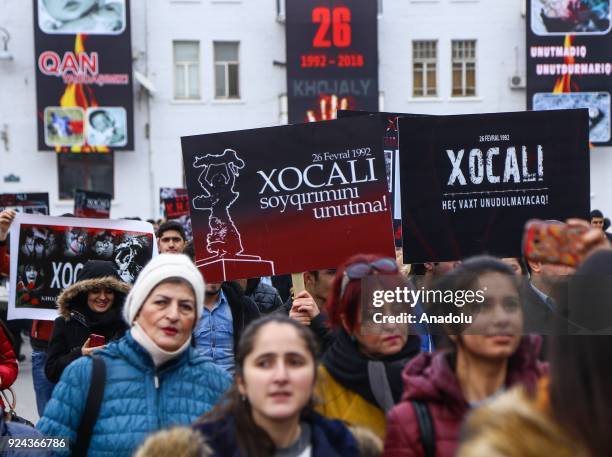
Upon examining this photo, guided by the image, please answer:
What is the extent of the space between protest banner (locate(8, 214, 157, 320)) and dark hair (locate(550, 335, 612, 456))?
555 cm

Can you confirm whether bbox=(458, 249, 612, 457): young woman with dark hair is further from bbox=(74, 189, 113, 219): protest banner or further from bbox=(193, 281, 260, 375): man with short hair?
bbox=(74, 189, 113, 219): protest banner

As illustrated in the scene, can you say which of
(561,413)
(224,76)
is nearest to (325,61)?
(224,76)

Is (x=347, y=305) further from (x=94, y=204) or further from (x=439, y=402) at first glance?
(x=94, y=204)

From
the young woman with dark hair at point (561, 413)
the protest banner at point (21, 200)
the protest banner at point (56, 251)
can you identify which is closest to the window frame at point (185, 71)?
the protest banner at point (21, 200)

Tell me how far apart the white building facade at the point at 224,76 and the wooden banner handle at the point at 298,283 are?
28.0 metres

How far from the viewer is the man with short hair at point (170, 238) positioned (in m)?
8.96

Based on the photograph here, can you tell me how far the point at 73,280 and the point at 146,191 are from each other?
84.8 feet

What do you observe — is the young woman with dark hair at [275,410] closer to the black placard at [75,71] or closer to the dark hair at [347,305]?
the dark hair at [347,305]

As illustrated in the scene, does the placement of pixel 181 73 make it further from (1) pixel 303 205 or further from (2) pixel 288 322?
(2) pixel 288 322

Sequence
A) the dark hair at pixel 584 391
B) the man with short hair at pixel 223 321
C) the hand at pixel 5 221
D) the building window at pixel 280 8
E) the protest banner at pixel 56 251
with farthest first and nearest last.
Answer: the building window at pixel 280 8, the protest banner at pixel 56 251, the hand at pixel 5 221, the man with short hair at pixel 223 321, the dark hair at pixel 584 391

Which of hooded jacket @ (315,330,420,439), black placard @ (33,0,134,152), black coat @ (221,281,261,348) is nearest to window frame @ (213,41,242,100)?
black placard @ (33,0,134,152)

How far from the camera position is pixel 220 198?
5820 millimetres

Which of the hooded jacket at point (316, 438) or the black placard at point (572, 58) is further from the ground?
the black placard at point (572, 58)

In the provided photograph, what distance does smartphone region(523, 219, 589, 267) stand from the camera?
95.2 inches
